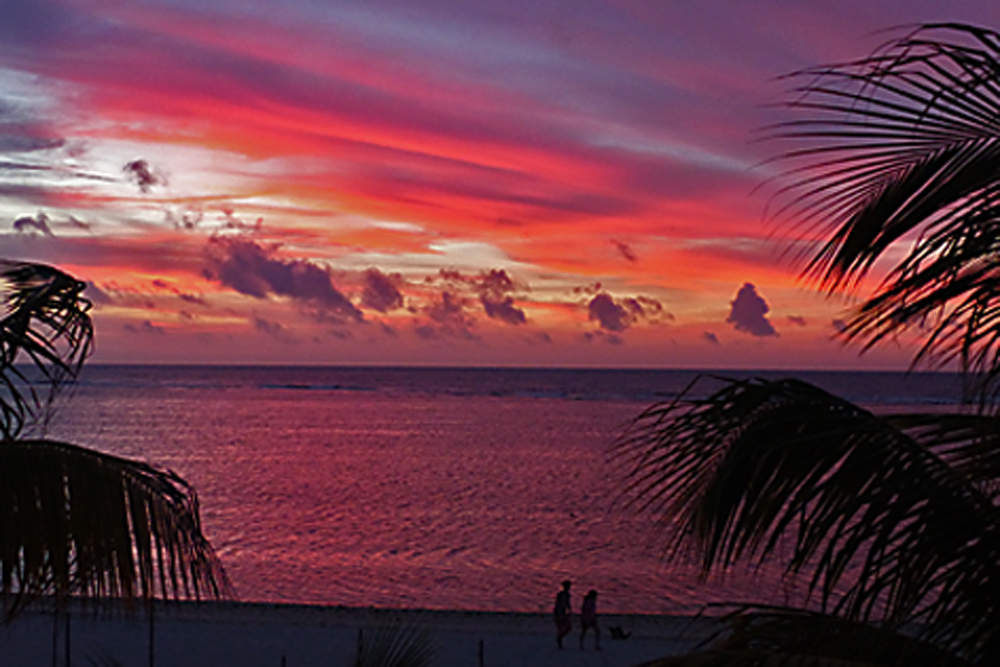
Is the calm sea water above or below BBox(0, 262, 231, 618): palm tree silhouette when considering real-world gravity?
below

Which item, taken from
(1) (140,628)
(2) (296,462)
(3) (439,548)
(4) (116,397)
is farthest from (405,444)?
(4) (116,397)

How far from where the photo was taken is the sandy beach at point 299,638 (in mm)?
19562

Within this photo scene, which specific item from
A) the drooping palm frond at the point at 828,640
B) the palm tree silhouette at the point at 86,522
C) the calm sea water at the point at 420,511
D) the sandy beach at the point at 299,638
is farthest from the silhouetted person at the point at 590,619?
the drooping palm frond at the point at 828,640

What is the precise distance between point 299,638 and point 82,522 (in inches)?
720

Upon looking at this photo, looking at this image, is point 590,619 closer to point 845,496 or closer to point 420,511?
point 845,496

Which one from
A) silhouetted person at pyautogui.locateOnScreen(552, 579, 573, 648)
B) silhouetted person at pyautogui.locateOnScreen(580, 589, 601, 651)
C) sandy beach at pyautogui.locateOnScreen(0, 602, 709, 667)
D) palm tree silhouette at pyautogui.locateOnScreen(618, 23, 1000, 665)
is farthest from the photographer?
silhouetted person at pyautogui.locateOnScreen(580, 589, 601, 651)

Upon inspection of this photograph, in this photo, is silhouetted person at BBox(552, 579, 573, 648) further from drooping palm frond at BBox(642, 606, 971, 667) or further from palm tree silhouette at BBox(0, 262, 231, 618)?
drooping palm frond at BBox(642, 606, 971, 667)

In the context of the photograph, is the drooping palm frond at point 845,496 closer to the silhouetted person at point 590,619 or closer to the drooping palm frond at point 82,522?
the drooping palm frond at point 82,522

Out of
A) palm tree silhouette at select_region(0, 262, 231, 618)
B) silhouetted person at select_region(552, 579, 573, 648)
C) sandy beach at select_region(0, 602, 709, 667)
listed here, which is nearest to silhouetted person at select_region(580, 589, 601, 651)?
sandy beach at select_region(0, 602, 709, 667)

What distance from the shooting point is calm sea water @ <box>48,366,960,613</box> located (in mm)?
28203

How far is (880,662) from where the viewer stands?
350cm

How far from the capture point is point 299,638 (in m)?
21.4

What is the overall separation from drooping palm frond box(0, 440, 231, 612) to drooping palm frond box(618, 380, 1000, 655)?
2.34m

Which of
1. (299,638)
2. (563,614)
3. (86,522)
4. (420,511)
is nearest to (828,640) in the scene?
(86,522)
